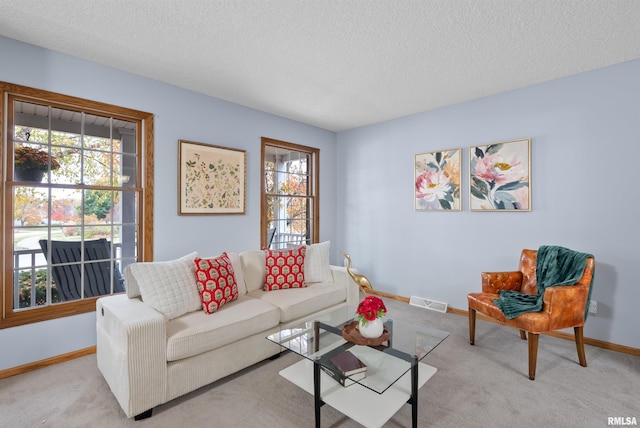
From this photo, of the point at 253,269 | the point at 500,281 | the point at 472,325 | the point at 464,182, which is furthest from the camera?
the point at 464,182

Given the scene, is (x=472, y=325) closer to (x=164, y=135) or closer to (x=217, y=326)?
(x=217, y=326)

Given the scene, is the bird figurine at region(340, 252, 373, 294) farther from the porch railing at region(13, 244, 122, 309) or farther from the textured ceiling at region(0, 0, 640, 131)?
the porch railing at region(13, 244, 122, 309)

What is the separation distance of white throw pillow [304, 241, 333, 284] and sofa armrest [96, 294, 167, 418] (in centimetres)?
158

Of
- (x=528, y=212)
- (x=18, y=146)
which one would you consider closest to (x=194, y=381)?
(x=18, y=146)

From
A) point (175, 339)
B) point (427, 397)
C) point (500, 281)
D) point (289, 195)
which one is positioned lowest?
point (427, 397)

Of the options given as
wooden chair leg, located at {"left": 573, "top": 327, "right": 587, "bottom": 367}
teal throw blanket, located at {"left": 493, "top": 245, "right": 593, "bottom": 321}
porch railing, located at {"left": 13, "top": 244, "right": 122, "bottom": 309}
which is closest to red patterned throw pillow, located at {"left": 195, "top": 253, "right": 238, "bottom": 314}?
porch railing, located at {"left": 13, "top": 244, "right": 122, "bottom": 309}

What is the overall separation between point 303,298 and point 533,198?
8.54ft

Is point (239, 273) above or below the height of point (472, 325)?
above

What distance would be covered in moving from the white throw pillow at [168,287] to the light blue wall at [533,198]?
9.41ft

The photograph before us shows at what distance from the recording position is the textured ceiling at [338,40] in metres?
2.01

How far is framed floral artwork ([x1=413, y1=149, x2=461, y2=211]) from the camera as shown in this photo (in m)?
3.79

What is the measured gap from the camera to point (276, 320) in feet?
8.38

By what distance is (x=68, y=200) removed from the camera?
2.76m

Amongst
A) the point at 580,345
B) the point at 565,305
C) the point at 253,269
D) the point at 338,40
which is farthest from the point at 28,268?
the point at 580,345
